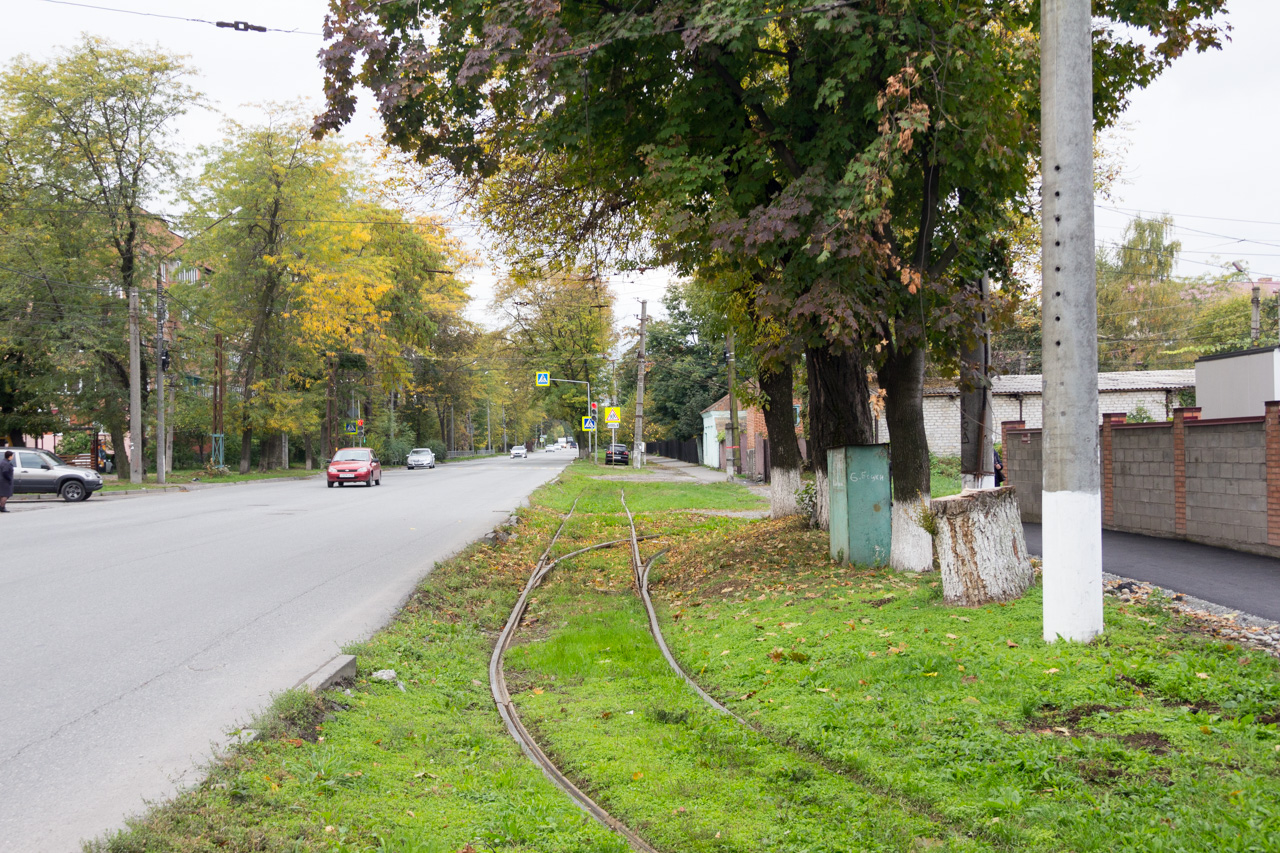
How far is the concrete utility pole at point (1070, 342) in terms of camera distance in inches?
256

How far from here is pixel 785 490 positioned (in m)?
17.7

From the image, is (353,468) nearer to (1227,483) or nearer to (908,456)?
(908,456)

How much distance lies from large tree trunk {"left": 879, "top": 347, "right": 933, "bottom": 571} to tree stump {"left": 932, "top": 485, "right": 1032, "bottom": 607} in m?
1.83

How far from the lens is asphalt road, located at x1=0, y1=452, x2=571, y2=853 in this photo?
4500 mm

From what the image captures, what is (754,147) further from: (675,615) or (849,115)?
(675,615)

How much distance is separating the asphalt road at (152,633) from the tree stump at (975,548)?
527 centimetres

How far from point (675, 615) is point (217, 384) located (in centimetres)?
3470

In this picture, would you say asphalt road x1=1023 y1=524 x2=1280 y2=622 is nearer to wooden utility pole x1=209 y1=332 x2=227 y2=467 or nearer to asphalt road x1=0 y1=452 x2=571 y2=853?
asphalt road x1=0 y1=452 x2=571 y2=853

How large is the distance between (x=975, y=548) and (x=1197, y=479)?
26.2ft

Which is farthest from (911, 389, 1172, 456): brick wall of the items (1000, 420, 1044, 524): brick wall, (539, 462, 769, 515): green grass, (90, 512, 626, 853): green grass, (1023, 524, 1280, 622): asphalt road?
(90, 512, 626, 853): green grass

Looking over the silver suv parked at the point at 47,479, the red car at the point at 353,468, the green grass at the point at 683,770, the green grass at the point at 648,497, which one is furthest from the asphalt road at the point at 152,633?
the red car at the point at 353,468

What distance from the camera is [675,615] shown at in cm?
959

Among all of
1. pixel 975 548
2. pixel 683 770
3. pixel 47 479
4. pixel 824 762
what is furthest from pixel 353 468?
pixel 824 762

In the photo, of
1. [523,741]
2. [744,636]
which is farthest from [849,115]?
[523,741]
